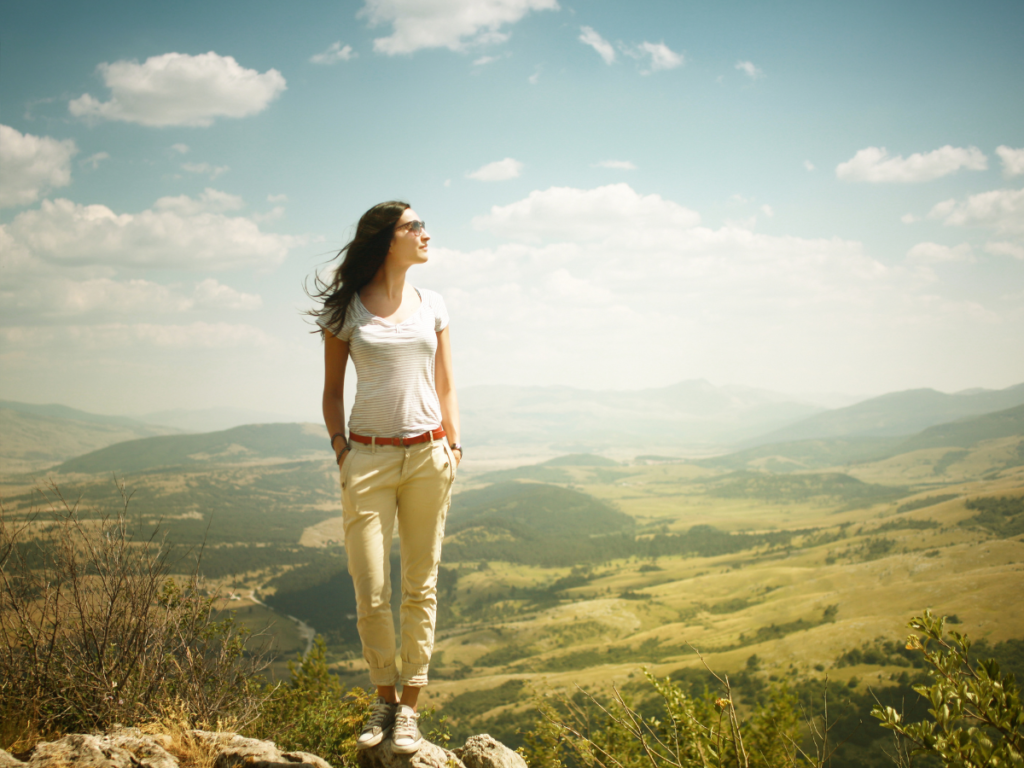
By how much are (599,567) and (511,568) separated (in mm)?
27838

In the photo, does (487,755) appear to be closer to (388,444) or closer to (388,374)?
(388,444)

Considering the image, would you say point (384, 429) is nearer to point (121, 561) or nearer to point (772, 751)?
point (121, 561)

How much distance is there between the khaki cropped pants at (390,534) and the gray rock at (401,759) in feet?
1.82

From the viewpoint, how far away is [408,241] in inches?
154

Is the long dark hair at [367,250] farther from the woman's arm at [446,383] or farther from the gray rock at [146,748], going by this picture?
the gray rock at [146,748]

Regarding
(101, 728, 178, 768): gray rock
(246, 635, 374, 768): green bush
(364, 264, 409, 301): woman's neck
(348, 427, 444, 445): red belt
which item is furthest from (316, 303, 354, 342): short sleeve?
(246, 635, 374, 768): green bush

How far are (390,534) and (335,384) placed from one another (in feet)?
3.72

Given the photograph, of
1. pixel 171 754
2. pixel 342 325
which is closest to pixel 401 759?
pixel 171 754

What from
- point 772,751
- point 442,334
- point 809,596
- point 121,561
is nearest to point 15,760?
point 121,561

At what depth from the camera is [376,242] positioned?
3.94 meters

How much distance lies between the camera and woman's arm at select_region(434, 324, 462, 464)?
13.6ft

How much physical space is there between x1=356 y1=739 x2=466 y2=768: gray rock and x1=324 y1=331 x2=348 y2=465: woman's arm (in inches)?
84.2

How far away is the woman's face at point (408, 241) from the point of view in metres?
3.92

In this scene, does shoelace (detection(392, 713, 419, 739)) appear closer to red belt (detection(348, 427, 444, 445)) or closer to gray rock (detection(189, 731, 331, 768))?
gray rock (detection(189, 731, 331, 768))
